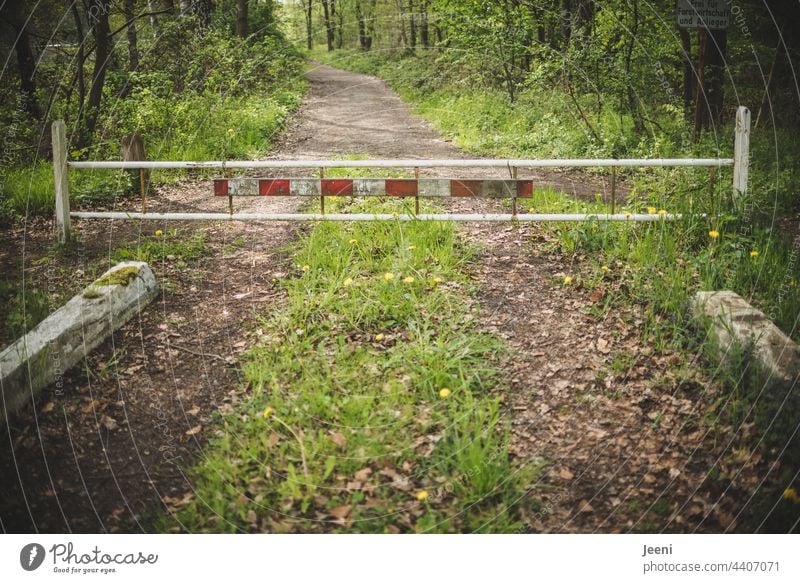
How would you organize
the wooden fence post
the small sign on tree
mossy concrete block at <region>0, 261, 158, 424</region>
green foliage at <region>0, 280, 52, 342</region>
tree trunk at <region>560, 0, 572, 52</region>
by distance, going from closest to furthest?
1. mossy concrete block at <region>0, 261, 158, 424</region>
2. green foliage at <region>0, 280, 52, 342</region>
3. the wooden fence post
4. the small sign on tree
5. tree trunk at <region>560, 0, 572, 52</region>

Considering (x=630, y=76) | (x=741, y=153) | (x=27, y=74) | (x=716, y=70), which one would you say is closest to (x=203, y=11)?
(x=27, y=74)

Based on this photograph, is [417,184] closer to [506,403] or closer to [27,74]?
[506,403]

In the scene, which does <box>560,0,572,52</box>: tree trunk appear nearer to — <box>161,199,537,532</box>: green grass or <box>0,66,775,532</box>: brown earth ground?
<box>0,66,775,532</box>: brown earth ground

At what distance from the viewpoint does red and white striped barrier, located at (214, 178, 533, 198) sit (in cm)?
558

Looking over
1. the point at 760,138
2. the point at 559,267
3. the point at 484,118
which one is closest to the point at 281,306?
the point at 559,267

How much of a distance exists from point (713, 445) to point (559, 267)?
2.37m

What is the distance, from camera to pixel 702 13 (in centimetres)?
641

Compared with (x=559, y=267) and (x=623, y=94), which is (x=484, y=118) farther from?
(x=559, y=267)

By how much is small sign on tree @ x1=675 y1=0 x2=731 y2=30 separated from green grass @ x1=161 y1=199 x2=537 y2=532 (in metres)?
3.64

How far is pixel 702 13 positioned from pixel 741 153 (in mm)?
1971

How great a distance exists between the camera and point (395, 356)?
162 inches

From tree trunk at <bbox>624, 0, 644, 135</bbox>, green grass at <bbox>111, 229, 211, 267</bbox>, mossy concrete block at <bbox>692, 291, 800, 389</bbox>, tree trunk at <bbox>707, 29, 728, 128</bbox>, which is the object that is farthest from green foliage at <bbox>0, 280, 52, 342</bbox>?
tree trunk at <bbox>624, 0, 644, 135</bbox>

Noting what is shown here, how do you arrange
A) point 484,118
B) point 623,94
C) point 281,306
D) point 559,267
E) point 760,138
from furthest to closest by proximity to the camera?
point 484,118 < point 623,94 < point 760,138 < point 559,267 < point 281,306

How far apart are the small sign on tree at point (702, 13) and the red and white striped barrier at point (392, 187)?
2.60 m
